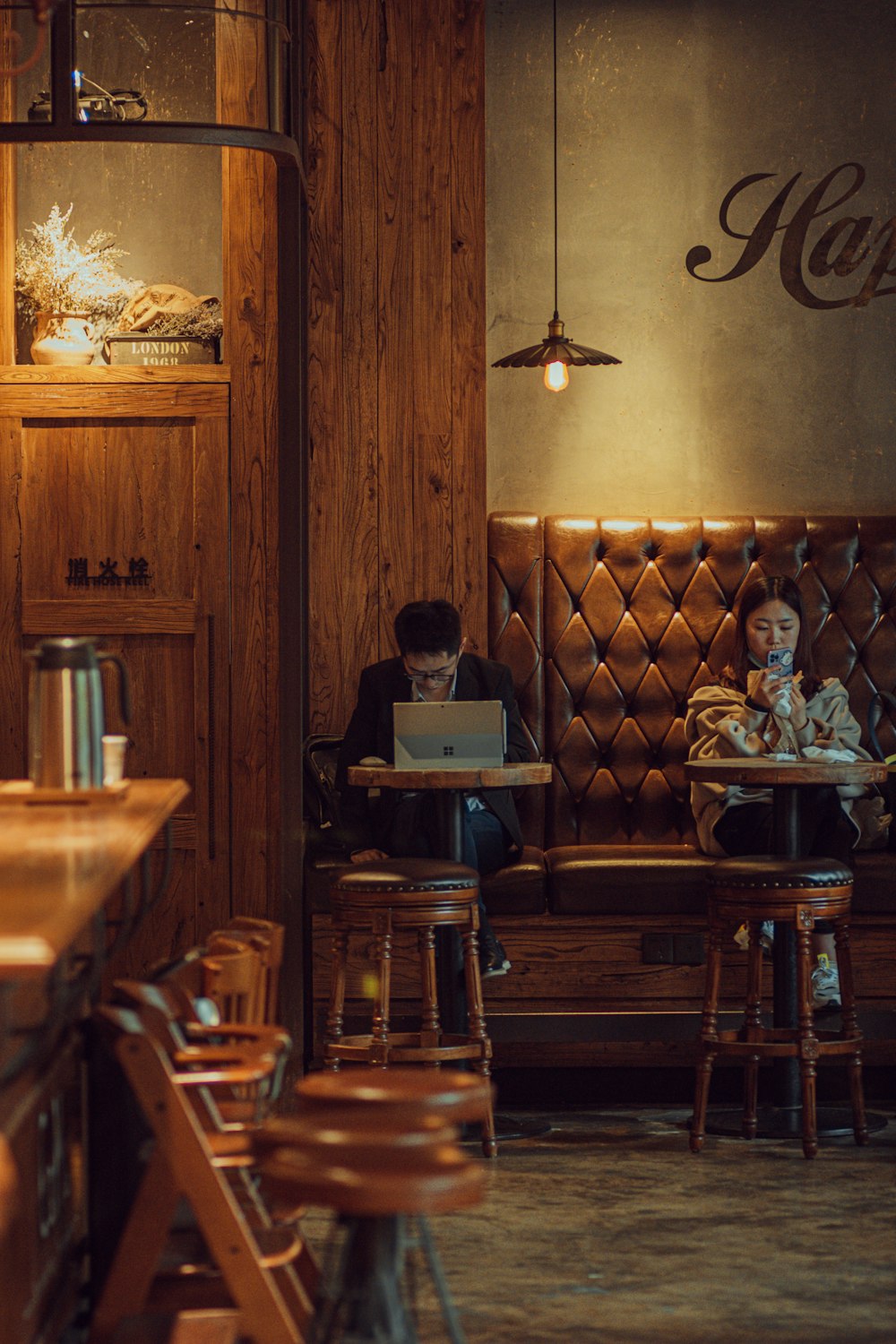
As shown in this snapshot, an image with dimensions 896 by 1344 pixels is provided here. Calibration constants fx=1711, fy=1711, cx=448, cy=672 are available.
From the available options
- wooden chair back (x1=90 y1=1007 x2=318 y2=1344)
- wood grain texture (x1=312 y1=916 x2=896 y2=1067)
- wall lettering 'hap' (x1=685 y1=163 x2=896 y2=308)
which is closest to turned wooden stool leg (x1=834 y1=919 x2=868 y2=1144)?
wood grain texture (x1=312 y1=916 x2=896 y2=1067)

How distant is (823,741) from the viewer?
4988 mm

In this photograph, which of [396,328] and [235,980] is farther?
[396,328]

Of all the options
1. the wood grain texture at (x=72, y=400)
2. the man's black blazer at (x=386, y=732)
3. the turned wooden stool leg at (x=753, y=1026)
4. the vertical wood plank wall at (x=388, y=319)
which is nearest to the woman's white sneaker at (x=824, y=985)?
the turned wooden stool leg at (x=753, y=1026)

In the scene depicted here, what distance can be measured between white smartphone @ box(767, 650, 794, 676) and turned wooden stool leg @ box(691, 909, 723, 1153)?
87cm

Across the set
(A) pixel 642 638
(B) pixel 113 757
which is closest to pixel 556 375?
(A) pixel 642 638

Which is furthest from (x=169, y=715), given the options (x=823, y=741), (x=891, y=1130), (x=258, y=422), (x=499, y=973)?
(x=891, y=1130)

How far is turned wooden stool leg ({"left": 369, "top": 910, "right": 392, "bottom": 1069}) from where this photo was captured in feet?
13.9

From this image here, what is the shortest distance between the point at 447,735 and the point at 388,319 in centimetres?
183

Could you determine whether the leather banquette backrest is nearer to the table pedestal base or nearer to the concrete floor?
the table pedestal base

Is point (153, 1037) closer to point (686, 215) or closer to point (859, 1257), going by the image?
point (859, 1257)

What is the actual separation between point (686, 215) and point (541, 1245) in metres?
3.63

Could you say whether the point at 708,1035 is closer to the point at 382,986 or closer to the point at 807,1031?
the point at 807,1031

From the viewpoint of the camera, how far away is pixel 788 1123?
4.58 meters

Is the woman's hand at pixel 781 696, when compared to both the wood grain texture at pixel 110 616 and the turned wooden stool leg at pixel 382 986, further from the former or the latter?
the wood grain texture at pixel 110 616
